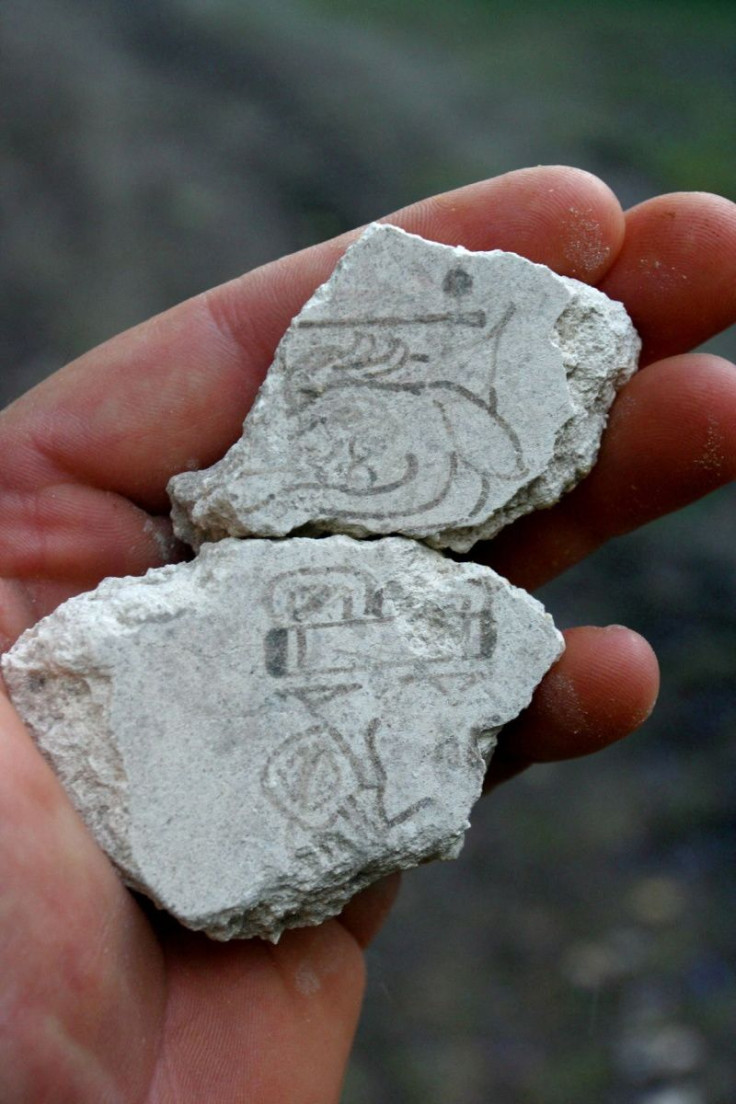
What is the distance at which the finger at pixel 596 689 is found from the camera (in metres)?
1.82

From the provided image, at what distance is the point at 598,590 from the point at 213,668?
124 centimetres

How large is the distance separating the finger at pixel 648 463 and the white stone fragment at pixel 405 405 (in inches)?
6.1

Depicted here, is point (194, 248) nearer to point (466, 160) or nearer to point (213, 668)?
point (466, 160)

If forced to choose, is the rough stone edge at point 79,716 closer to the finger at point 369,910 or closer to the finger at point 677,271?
the finger at point 369,910

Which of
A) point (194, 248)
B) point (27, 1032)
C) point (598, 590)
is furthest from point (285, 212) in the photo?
point (27, 1032)

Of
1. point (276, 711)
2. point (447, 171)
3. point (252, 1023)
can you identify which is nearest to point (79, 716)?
point (276, 711)

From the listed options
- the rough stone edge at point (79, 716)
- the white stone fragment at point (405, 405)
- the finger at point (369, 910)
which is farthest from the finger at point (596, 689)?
the rough stone edge at point (79, 716)

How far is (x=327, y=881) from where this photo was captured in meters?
1.62

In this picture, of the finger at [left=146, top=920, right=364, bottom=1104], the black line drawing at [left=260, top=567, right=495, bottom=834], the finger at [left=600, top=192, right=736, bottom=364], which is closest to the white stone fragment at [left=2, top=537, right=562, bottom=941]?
the black line drawing at [left=260, top=567, right=495, bottom=834]

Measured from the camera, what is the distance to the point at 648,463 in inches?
73.3

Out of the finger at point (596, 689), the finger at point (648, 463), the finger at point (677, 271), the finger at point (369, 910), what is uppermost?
the finger at point (677, 271)

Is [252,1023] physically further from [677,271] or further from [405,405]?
[677,271]

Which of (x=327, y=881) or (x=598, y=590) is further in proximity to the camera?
(x=598, y=590)

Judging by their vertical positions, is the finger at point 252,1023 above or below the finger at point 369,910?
above
